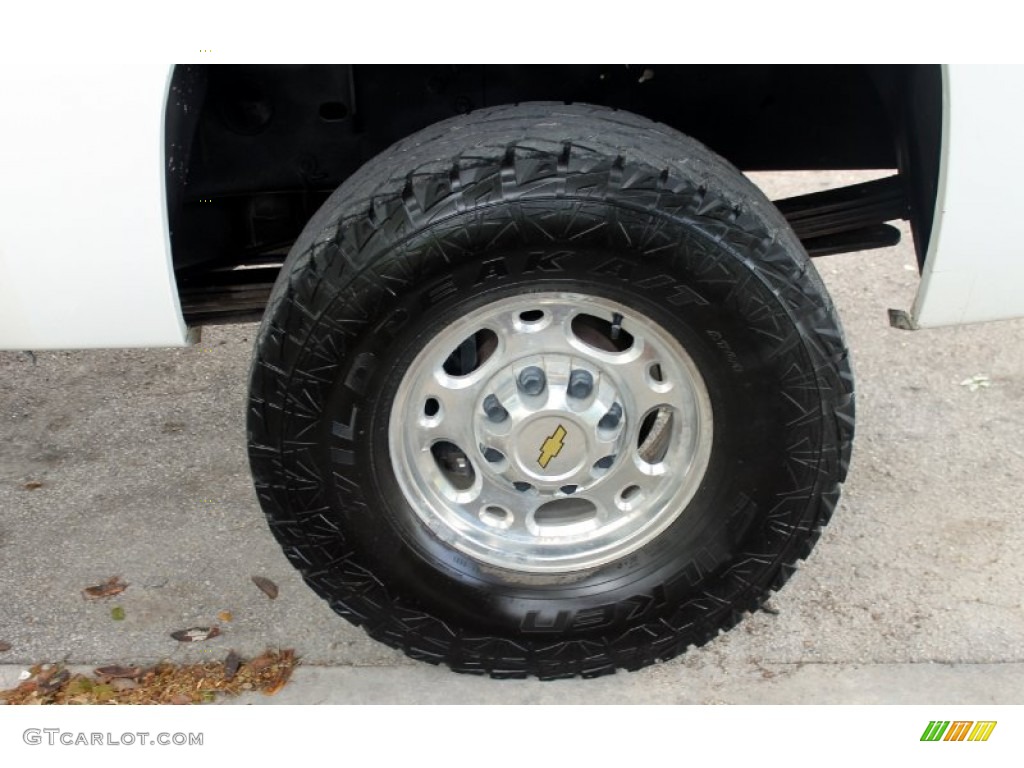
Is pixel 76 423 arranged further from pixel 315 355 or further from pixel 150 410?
pixel 315 355

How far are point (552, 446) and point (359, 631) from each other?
2.78 feet

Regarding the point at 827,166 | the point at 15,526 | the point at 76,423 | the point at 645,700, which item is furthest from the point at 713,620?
the point at 76,423

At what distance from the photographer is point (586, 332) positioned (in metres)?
2.62

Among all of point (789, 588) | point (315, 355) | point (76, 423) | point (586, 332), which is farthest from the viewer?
point (76, 423)

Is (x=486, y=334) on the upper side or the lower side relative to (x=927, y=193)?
lower

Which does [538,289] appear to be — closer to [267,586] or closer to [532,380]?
[532,380]

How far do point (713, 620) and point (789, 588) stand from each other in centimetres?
53

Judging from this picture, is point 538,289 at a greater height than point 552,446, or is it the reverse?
point 538,289

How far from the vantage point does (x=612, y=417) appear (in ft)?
8.61

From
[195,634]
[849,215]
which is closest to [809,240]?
[849,215]

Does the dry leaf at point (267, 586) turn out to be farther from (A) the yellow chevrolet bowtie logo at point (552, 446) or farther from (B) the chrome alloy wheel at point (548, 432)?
(A) the yellow chevrolet bowtie logo at point (552, 446)

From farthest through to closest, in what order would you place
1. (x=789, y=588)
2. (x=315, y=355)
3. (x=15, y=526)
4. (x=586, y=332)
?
1. (x=15, y=526)
2. (x=789, y=588)
3. (x=586, y=332)
4. (x=315, y=355)

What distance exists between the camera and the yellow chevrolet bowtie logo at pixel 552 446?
8.60ft

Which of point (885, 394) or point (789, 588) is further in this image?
point (885, 394)
